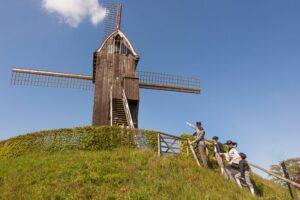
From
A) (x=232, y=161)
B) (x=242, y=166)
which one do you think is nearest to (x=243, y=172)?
(x=242, y=166)

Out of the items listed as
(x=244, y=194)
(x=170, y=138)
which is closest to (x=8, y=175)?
(x=170, y=138)

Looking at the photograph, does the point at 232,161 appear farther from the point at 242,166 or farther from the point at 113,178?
the point at 113,178

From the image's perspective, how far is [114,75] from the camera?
24953 mm

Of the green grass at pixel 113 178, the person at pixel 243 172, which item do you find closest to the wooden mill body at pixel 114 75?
the green grass at pixel 113 178

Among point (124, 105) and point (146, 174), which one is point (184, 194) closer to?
point (146, 174)

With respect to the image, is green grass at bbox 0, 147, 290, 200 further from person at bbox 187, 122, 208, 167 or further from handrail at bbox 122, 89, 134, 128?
handrail at bbox 122, 89, 134, 128

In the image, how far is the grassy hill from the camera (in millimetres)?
10680

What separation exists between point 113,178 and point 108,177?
193mm

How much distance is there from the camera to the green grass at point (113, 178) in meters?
10.6

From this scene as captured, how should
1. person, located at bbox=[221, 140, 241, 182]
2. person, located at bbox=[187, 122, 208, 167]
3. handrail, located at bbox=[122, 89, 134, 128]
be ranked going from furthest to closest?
handrail, located at bbox=[122, 89, 134, 128] < person, located at bbox=[187, 122, 208, 167] < person, located at bbox=[221, 140, 241, 182]

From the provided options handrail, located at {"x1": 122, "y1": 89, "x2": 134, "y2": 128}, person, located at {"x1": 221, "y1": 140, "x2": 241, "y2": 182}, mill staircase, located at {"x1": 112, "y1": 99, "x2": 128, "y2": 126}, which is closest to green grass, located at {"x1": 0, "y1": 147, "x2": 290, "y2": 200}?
person, located at {"x1": 221, "y1": 140, "x2": 241, "y2": 182}

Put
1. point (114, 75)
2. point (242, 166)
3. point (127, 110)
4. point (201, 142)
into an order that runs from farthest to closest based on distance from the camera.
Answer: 1. point (114, 75)
2. point (127, 110)
3. point (201, 142)
4. point (242, 166)

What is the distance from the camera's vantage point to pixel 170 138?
15.9 metres

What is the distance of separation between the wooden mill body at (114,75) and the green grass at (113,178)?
26.2 ft
